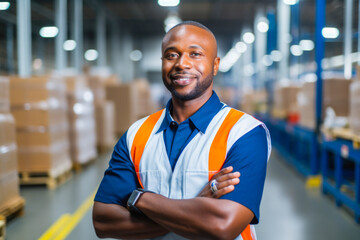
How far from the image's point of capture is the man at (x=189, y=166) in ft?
4.77

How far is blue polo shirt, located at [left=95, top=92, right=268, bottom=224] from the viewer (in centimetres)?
Answer: 150

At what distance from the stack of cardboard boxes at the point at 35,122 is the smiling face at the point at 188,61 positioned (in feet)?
14.9

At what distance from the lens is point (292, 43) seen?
384 inches

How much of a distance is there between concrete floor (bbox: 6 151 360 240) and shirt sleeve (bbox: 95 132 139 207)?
2318 mm

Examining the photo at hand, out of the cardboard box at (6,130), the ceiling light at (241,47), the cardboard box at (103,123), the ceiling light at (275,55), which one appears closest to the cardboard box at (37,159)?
the cardboard box at (6,130)

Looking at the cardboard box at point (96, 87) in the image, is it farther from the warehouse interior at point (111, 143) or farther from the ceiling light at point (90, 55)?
the ceiling light at point (90, 55)

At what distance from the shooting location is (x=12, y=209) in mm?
4168

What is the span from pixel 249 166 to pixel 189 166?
25 cm

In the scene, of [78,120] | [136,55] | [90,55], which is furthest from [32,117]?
[90,55]

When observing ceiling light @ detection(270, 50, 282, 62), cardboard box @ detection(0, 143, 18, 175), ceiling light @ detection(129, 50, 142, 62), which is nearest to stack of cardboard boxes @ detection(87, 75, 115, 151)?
cardboard box @ detection(0, 143, 18, 175)

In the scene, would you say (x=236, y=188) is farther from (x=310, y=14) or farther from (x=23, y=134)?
(x=310, y=14)

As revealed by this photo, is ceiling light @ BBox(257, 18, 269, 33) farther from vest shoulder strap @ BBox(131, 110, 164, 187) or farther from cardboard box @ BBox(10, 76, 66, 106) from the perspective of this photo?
vest shoulder strap @ BBox(131, 110, 164, 187)

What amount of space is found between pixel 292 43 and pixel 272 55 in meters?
3.02

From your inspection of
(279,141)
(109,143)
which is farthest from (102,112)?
(279,141)
